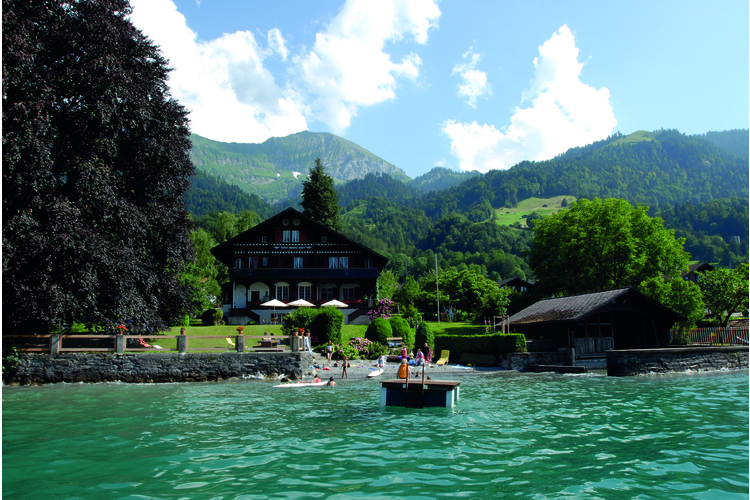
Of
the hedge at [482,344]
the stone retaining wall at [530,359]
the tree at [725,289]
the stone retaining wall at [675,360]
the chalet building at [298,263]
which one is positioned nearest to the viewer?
the stone retaining wall at [675,360]

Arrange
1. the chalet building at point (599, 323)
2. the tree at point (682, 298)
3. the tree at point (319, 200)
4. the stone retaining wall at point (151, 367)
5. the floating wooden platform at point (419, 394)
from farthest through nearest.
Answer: the tree at point (319, 200)
the tree at point (682, 298)
the chalet building at point (599, 323)
the stone retaining wall at point (151, 367)
the floating wooden platform at point (419, 394)

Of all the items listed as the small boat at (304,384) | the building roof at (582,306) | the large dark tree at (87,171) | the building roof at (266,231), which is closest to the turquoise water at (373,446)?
the small boat at (304,384)

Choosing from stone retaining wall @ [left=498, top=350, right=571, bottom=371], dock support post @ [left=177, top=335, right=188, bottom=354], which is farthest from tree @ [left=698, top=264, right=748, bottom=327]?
dock support post @ [left=177, top=335, right=188, bottom=354]

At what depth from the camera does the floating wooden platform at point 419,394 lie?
54.9ft

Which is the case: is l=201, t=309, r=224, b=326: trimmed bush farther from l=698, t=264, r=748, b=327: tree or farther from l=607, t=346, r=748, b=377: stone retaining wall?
l=698, t=264, r=748, b=327: tree

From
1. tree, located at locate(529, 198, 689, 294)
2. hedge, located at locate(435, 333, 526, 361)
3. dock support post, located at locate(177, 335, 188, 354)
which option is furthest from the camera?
tree, located at locate(529, 198, 689, 294)

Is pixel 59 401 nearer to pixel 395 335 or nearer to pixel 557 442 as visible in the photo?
pixel 557 442

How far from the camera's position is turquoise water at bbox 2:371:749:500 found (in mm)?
8641

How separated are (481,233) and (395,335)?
153577 mm

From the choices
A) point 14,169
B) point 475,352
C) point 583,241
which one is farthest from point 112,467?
point 583,241

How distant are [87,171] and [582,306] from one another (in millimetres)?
27180

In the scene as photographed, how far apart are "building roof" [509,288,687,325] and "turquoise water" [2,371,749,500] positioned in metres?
10.3

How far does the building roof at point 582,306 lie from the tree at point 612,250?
1138cm

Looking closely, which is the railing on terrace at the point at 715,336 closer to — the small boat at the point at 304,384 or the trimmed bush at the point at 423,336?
the trimmed bush at the point at 423,336
